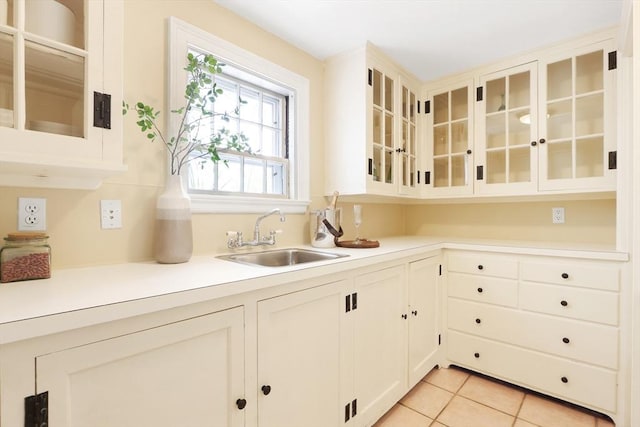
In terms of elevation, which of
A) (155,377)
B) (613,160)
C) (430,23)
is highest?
(430,23)

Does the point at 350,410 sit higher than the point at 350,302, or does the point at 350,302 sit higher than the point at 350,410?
the point at 350,302

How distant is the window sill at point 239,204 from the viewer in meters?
1.56

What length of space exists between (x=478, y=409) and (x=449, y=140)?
1965mm

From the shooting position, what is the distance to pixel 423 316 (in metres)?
2.09

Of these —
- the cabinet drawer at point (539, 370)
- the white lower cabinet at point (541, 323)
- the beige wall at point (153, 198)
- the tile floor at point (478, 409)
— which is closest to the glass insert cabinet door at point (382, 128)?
the beige wall at point (153, 198)

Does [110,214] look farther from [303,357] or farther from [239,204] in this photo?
[303,357]

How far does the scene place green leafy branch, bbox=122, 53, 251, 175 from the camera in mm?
1366

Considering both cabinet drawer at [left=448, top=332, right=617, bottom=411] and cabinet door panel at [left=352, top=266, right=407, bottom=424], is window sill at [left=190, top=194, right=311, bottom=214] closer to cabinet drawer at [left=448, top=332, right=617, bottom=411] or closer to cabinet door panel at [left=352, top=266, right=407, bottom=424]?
cabinet door panel at [left=352, top=266, right=407, bottom=424]

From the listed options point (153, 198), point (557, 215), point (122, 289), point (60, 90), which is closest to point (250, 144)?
point (153, 198)

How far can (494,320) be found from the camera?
2.11m

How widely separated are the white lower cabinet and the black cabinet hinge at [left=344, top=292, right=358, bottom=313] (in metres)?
1.13

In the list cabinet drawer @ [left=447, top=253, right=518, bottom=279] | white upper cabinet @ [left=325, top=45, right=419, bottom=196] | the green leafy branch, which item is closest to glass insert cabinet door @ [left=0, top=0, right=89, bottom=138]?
the green leafy branch

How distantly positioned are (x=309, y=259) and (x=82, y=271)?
3.50 ft

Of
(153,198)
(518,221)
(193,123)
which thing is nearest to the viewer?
(153,198)
